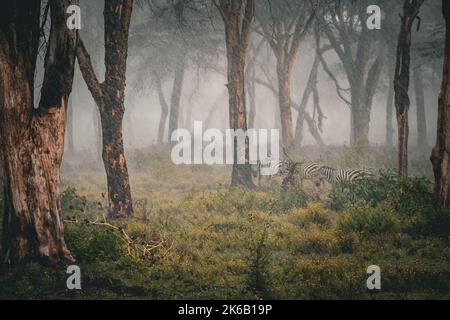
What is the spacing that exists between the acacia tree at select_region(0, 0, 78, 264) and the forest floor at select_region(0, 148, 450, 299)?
456 mm

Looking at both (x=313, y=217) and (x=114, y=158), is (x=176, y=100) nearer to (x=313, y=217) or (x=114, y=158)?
(x=114, y=158)

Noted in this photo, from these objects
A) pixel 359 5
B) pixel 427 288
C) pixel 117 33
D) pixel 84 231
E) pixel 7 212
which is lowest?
pixel 427 288

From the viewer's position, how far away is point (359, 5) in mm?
23500

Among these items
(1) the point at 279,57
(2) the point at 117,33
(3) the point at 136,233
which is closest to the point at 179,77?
(1) the point at 279,57

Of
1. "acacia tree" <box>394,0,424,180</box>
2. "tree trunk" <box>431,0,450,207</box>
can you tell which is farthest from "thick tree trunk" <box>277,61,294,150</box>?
"tree trunk" <box>431,0,450,207</box>

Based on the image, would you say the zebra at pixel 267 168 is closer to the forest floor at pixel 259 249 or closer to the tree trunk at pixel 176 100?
the forest floor at pixel 259 249

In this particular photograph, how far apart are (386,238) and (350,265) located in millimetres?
1709

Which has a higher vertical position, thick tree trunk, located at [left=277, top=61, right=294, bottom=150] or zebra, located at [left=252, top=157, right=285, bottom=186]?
thick tree trunk, located at [left=277, top=61, right=294, bottom=150]

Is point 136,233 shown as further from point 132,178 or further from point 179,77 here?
point 179,77

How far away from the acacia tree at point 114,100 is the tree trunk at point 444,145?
24.4 feet

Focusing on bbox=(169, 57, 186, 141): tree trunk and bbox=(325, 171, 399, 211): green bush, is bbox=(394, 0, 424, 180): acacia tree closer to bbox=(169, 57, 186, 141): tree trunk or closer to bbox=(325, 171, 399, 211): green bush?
bbox=(325, 171, 399, 211): green bush

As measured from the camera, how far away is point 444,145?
1003 cm

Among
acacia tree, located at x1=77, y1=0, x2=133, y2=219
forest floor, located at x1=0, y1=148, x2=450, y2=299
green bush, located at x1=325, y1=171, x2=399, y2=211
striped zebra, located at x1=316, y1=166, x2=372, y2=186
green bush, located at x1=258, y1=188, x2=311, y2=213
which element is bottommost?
forest floor, located at x1=0, y1=148, x2=450, y2=299

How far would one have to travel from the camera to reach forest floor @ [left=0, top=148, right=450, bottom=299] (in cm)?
678
